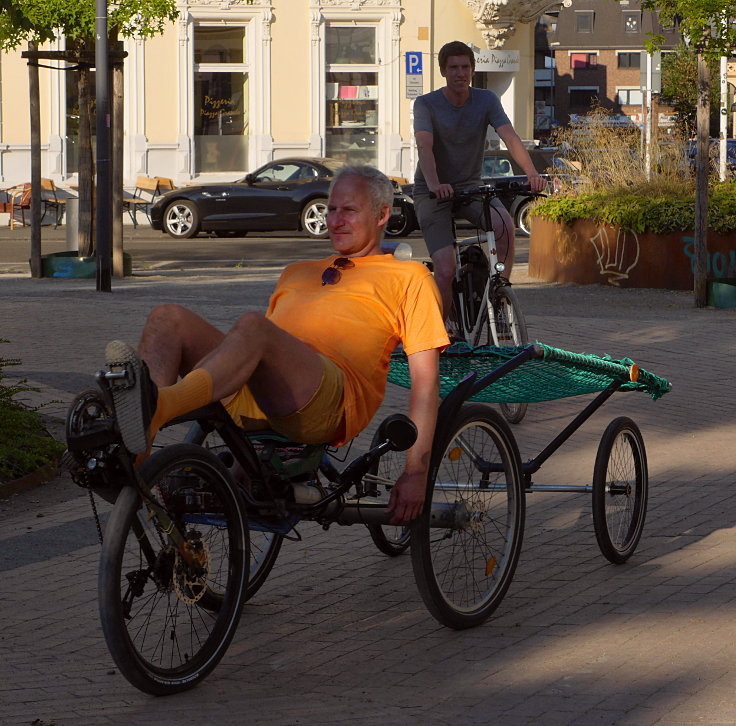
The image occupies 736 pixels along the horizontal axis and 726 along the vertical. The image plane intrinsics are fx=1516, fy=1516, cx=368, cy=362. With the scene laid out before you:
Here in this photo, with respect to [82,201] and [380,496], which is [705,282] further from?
[380,496]

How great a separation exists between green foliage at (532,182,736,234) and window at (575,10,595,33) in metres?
107

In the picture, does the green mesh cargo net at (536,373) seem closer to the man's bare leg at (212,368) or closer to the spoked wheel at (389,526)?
the spoked wheel at (389,526)

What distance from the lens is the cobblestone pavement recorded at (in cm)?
402

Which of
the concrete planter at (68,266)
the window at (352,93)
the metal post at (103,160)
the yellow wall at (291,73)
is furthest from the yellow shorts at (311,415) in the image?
the yellow wall at (291,73)

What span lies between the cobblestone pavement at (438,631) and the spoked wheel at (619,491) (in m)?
0.10

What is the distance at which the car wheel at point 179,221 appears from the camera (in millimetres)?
26375

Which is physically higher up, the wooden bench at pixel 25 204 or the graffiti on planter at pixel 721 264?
the wooden bench at pixel 25 204

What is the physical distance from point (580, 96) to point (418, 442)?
117 meters

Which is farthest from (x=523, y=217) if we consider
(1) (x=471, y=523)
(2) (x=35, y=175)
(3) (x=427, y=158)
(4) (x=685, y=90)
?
(4) (x=685, y=90)

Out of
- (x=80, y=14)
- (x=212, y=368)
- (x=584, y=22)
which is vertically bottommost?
(x=212, y=368)

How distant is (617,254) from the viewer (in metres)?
15.7

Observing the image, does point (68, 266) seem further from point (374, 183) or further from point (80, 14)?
point (374, 183)

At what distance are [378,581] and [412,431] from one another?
1016 mm

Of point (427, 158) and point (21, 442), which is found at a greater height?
point (427, 158)
